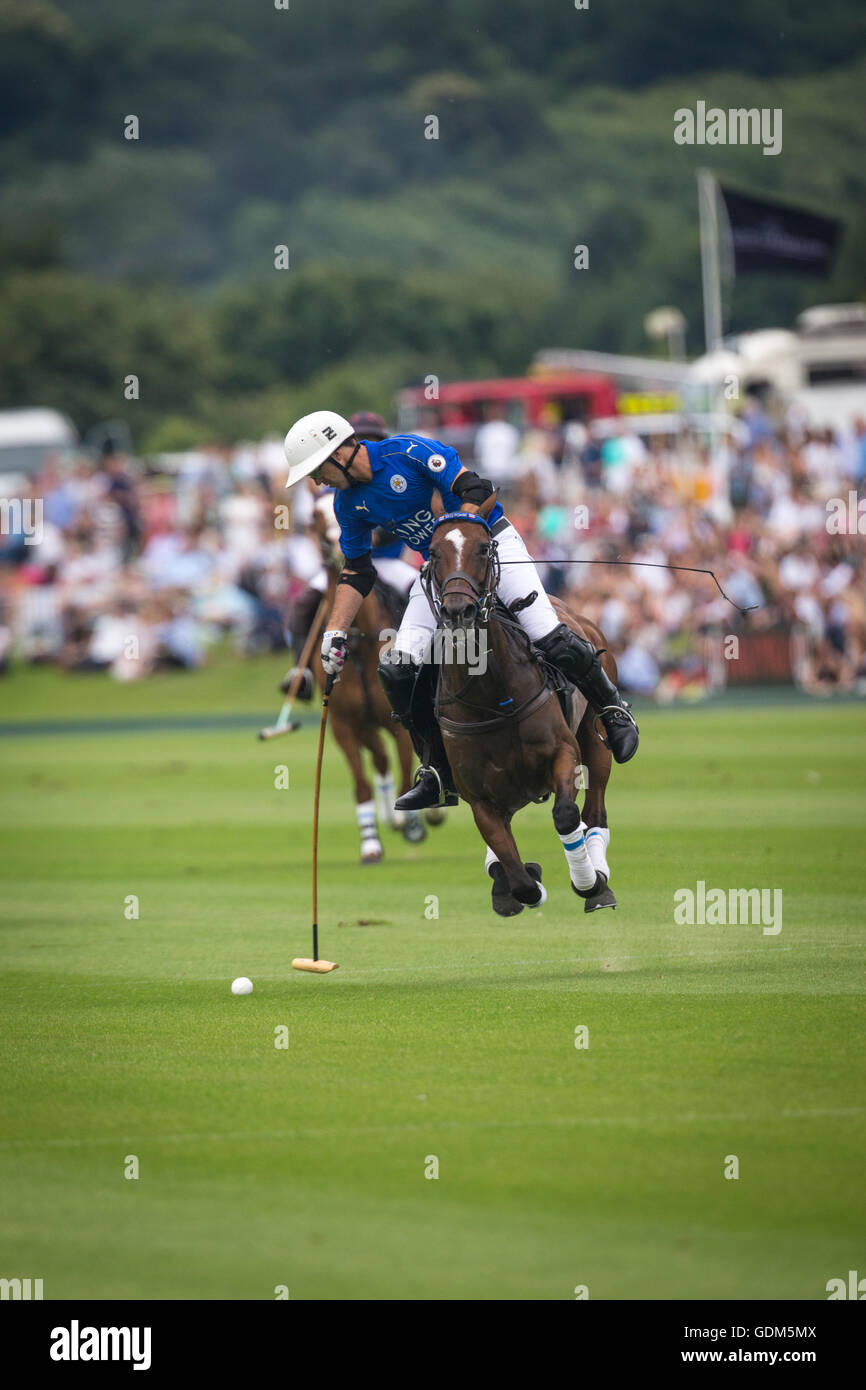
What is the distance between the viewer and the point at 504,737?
10266 millimetres

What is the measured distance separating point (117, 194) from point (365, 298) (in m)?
Result: 71.8

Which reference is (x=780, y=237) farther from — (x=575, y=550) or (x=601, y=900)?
(x=601, y=900)

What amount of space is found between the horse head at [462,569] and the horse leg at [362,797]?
5510 millimetres

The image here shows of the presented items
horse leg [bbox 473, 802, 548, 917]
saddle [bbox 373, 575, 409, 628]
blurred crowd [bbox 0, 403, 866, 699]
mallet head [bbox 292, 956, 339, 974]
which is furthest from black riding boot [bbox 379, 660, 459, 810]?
blurred crowd [bbox 0, 403, 866, 699]

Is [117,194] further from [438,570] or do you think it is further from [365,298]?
[438,570]

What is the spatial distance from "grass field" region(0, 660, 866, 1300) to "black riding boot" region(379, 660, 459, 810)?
0.92m

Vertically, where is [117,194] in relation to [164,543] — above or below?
above

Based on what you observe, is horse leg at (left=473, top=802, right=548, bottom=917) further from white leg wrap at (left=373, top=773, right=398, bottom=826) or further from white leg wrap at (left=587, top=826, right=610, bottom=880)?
white leg wrap at (left=373, top=773, right=398, bottom=826)

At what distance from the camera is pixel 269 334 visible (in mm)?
122375

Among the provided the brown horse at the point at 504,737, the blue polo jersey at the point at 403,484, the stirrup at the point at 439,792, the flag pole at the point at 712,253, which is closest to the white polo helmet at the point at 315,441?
the blue polo jersey at the point at 403,484

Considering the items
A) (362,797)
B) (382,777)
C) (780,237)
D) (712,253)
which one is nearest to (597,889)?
(362,797)

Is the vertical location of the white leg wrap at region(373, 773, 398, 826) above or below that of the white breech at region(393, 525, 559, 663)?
below

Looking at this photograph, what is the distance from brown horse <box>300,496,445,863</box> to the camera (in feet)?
50.8
